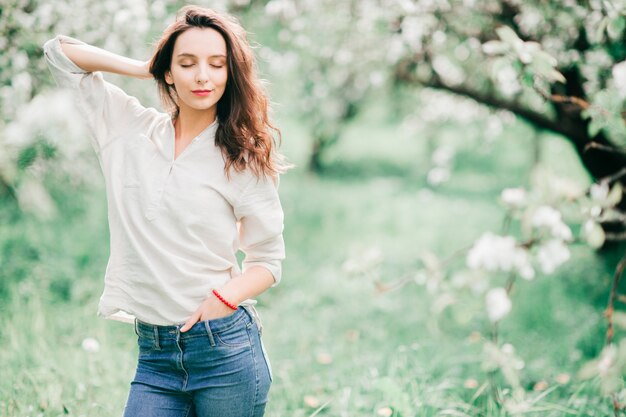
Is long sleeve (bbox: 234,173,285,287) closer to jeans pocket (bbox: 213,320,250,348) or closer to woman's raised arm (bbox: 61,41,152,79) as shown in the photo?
jeans pocket (bbox: 213,320,250,348)

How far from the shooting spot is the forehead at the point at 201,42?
1950mm

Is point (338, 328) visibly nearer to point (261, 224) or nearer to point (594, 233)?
point (594, 233)

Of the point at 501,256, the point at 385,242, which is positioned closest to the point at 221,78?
the point at 501,256

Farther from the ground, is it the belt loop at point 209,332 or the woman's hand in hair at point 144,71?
the woman's hand in hair at point 144,71

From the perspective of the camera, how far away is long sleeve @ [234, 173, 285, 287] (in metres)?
1.96

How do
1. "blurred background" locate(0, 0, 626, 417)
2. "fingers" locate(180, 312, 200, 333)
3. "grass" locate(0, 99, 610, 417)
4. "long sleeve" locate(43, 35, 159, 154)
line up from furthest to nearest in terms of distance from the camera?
"grass" locate(0, 99, 610, 417) → "blurred background" locate(0, 0, 626, 417) → "long sleeve" locate(43, 35, 159, 154) → "fingers" locate(180, 312, 200, 333)

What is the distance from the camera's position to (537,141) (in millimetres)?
8984

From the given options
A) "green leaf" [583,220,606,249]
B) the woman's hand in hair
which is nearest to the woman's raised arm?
the woman's hand in hair

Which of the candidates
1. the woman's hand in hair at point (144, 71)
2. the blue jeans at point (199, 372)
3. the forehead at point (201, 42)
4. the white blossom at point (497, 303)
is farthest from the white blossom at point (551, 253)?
the woman's hand in hair at point (144, 71)

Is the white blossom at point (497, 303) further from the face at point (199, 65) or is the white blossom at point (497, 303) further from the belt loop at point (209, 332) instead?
the face at point (199, 65)

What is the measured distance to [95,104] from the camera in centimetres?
205

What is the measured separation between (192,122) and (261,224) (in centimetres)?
39

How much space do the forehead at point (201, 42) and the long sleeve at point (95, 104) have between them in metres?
0.26

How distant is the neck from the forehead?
0.18 metres
